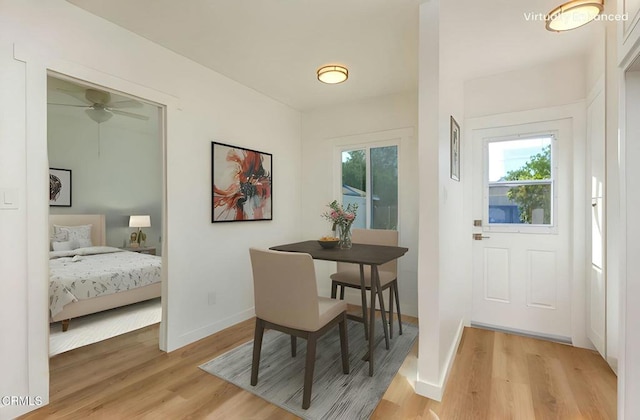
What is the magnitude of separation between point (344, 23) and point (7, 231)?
249cm

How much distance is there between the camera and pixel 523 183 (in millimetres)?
2900

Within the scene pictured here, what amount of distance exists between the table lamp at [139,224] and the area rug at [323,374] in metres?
Result: 3.57

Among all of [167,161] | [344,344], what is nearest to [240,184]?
[167,161]

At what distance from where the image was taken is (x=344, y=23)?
2.16 m

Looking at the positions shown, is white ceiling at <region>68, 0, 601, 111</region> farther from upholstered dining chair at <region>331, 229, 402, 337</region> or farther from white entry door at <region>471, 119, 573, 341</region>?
upholstered dining chair at <region>331, 229, 402, 337</region>

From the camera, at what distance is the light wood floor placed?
176cm

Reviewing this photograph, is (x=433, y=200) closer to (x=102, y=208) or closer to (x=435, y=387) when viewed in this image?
(x=435, y=387)

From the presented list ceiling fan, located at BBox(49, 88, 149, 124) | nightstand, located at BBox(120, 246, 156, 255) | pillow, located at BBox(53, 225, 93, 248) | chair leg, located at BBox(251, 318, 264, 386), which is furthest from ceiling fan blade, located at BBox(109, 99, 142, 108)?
chair leg, located at BBox(251, 318, 264, 386)

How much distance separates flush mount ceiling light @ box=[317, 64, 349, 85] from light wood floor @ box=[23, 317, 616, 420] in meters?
2.41

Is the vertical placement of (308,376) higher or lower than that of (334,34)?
lower

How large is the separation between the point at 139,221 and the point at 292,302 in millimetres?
4392

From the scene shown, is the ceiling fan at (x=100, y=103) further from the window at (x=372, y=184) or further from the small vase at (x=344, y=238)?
the small vase at (x=344, y=238)

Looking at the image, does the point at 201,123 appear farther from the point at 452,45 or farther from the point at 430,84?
the point at 452,45

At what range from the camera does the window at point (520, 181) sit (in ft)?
9.22
